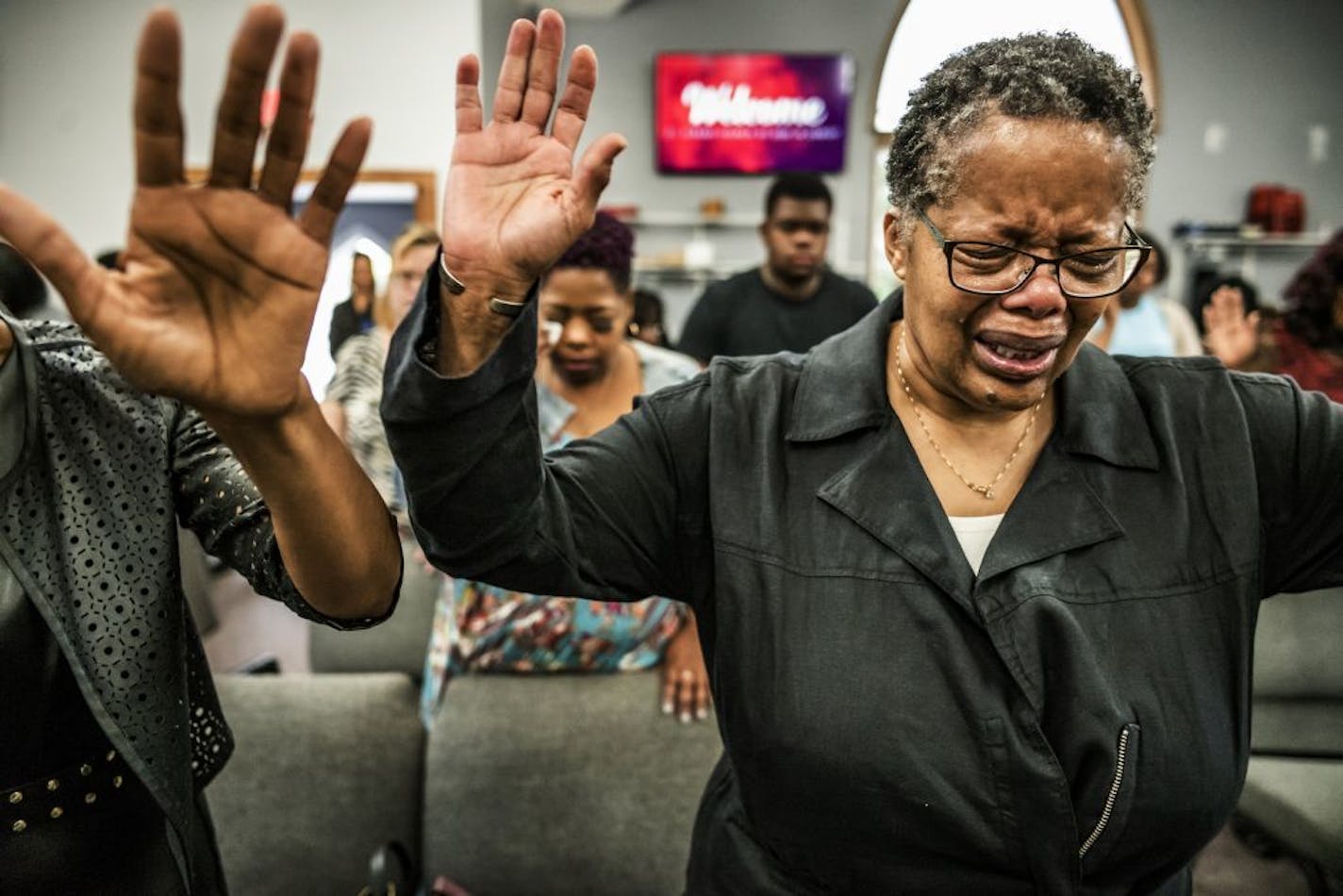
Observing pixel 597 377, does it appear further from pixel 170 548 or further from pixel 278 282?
pixel 278 282

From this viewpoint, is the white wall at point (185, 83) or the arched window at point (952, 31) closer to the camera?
the white wall at point (185, 83)

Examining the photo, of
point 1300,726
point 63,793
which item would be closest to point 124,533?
point 63,793

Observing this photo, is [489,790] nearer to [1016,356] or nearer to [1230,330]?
[1016,356]

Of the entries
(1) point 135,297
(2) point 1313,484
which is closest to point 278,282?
(1) point 135,297

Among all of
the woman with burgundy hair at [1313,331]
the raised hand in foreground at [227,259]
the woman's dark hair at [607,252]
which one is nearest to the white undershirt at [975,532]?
the raised hand in foreground at [227,259]

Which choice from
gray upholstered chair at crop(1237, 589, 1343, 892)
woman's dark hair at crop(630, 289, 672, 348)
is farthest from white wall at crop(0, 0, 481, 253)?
gray upholstered chair at crop(1237, 589, 1343, 892)

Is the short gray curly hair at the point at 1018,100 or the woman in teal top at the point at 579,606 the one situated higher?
the short gray curly hair at the point at 1018,100

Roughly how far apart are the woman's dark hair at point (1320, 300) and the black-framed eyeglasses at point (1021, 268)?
1563 mm

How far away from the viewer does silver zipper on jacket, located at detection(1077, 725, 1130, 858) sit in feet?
3.12

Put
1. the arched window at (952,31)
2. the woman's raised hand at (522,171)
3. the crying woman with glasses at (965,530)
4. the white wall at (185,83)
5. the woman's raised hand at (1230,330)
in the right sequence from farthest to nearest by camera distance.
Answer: the arched window at (952,31) < the white wall at (185,83) < the woman's raised hand at (1230,330) < the crying woman with glasses at (965,530) < the woman's raised hand at (522,171)

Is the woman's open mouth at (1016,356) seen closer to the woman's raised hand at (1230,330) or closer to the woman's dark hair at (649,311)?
the woman's raised hand at (1230,330)

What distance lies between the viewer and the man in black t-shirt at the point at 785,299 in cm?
360

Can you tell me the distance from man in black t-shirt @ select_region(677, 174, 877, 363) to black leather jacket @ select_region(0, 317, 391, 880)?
2.71 meters

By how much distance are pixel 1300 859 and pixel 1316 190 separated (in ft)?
23.7
